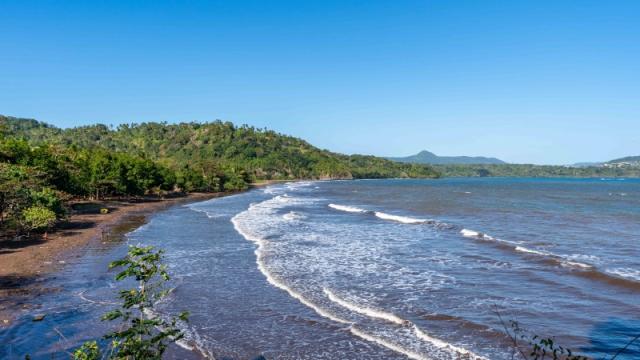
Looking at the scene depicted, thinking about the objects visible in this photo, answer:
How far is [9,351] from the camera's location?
38.5ft

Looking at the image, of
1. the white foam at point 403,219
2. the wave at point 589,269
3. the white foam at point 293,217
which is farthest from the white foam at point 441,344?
the white foam at point 293,217

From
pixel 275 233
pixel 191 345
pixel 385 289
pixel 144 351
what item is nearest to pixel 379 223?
pixel 275 233

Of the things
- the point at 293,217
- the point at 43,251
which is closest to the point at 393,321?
the point at 43,251

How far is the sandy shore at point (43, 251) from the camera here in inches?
681

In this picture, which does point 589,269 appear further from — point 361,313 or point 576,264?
point 361,313

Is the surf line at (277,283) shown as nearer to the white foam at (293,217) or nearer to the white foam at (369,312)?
the white foam at (369,312)

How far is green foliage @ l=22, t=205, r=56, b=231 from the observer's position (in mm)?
28219

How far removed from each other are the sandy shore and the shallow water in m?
1.09

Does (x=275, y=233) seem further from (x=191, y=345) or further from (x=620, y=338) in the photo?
(x=620, y=338)

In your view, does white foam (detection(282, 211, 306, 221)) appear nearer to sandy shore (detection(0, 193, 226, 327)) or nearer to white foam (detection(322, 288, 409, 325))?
sandy shore (detection(0, 193, 226, 327))

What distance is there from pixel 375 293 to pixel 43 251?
1850cm

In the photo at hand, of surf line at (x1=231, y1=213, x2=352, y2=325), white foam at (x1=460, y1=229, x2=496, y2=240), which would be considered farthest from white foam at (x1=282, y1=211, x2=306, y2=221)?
white foam at (x1=460, y1=229, x2=496, y2=240)

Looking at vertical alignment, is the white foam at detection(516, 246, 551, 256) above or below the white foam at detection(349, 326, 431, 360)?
above

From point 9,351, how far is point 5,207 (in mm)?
20443
